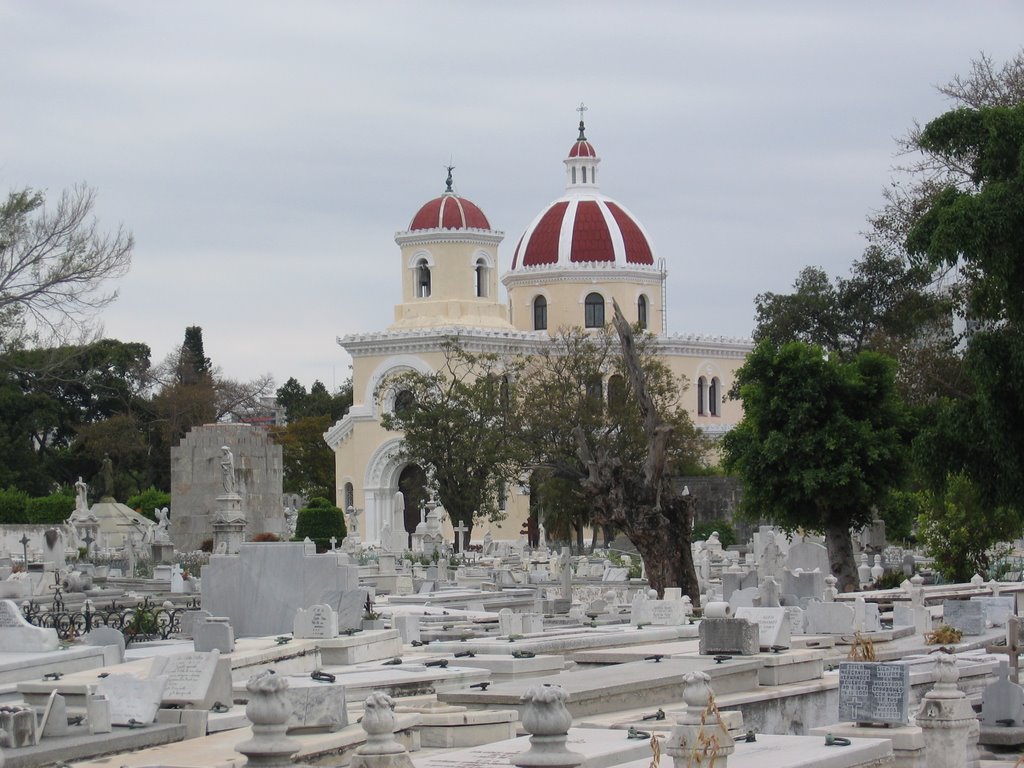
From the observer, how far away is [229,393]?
82062 mm

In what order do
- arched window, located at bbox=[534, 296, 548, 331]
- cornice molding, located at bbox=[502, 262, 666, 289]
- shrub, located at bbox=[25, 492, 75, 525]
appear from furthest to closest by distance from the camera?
arched window, located at bbox=[534, 296, 548, 331] → cornice molding, located at bbox=[502, 262, 666, 289] → shrub, located at bbox=[25, 492, 75, 525]

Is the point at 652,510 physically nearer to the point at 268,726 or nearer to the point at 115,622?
the point at 115,622

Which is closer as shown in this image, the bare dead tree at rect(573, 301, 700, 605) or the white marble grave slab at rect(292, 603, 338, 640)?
the white marble grave slab at rect(292, 603, 338, 640)

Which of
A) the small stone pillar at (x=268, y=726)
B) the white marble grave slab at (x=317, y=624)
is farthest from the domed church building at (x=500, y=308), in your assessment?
the small stone pillar at (x=268, y=726)

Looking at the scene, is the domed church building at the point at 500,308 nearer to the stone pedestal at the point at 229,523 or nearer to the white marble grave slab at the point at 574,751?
the stone pedestal at the point at 229,523

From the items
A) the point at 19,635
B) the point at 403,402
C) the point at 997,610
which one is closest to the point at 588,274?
the point at 403,402

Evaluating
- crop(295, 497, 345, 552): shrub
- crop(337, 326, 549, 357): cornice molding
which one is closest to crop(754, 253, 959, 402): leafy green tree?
crop(337, 326, 549, 357): cornice molding

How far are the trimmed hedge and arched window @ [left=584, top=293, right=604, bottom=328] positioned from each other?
82.4 feet

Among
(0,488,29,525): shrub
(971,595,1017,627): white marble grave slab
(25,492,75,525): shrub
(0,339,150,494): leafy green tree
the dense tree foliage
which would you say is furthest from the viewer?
the dense tree foliage

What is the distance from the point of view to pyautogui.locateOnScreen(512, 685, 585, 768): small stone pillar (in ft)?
30.9

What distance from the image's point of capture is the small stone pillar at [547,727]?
Result: 943cm

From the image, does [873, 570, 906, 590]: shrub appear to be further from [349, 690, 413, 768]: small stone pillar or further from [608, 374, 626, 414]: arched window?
[349, 690, 413, 768]: small stone pillar

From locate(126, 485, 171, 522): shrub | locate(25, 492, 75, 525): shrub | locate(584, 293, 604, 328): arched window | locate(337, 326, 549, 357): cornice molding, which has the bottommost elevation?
locate(25, 492, 75, 525): shrub

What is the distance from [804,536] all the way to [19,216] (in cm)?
1919
